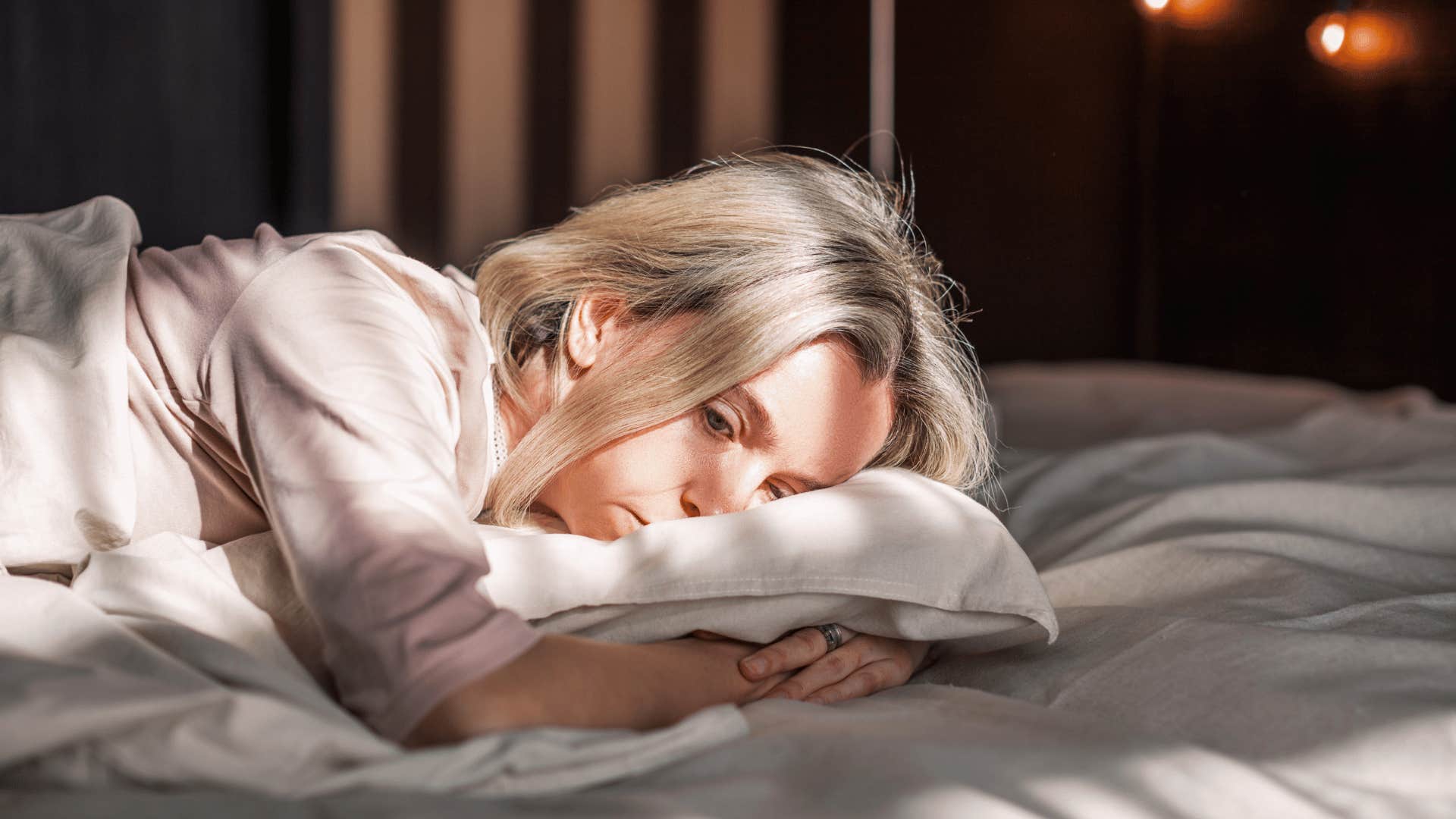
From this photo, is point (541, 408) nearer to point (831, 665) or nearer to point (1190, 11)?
point (831, 665)

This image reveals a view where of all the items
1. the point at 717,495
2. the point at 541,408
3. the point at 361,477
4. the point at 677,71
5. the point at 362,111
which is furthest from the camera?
the point at 677,71

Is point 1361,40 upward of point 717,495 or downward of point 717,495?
upward

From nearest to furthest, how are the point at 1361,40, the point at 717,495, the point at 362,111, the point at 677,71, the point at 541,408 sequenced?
1. the point at 717,495
2. the point at 541,408
3. the point at 1361,40
4. the point at 362,111
5. the point at 677,71

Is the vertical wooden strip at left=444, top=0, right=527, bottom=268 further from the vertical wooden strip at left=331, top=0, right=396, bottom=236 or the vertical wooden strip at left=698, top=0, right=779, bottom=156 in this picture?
the vertical wooden strip at left=698, top=0, right=779, bottom=156

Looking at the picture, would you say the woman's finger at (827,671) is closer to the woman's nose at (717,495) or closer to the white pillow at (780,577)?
the white pillow at (780,577)

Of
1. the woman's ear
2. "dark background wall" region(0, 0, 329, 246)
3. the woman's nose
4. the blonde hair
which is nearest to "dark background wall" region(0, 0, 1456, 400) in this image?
"dark background wall" region(0, 0, 329, 246)

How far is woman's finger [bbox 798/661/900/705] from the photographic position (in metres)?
0.91

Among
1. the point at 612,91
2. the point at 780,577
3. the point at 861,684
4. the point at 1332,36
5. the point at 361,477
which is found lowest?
the point at 861,684

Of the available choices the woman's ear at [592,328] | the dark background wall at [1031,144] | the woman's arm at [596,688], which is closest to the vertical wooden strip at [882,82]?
the dark background wall at [1031,144]

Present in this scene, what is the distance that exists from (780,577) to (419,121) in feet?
7.15

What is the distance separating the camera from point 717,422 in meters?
1.04

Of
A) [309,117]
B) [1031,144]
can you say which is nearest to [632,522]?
[1031,144]

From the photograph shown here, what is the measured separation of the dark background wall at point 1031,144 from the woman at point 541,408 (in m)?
1.11

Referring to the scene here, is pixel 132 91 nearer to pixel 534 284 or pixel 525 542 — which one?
pixel 534 284
